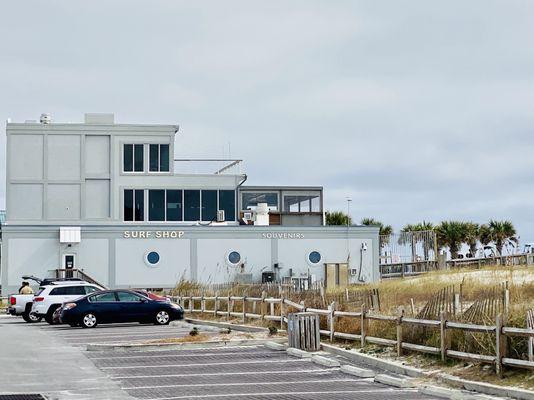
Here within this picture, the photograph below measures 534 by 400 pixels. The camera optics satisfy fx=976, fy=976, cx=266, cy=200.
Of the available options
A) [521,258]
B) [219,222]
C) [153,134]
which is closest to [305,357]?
[521,258]

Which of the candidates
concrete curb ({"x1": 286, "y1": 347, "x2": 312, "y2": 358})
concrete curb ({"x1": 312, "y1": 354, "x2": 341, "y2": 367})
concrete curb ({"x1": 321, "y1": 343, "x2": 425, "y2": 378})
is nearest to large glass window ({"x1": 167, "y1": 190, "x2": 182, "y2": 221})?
concrete curb ({"x1": 321, "y1": 343, "x2": 425, "y2": 378})

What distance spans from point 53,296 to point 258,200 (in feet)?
111

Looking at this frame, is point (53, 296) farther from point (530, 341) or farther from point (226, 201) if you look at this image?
point (226, 201)

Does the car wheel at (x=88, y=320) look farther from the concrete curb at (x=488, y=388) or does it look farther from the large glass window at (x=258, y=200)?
the large glass window at (x=258, y=200)

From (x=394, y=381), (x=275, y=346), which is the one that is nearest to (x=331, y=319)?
(x=275, y=346)

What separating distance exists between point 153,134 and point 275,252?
13.6 meters

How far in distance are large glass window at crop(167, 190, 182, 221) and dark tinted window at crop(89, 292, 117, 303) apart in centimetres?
3296

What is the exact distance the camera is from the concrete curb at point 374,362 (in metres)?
17.8

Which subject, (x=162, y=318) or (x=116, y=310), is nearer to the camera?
(x=116, y=310)

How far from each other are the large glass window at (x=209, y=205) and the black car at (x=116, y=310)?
32.6 meters

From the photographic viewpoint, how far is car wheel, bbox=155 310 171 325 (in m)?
34.2

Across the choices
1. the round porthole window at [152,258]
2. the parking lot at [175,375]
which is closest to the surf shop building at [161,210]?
the round porthole window at [152,258]

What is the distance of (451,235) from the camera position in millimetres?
84375

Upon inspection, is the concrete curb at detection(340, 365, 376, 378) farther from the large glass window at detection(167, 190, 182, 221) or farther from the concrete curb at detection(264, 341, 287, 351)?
the large glass window at detection(167, 190, 182, 221)
